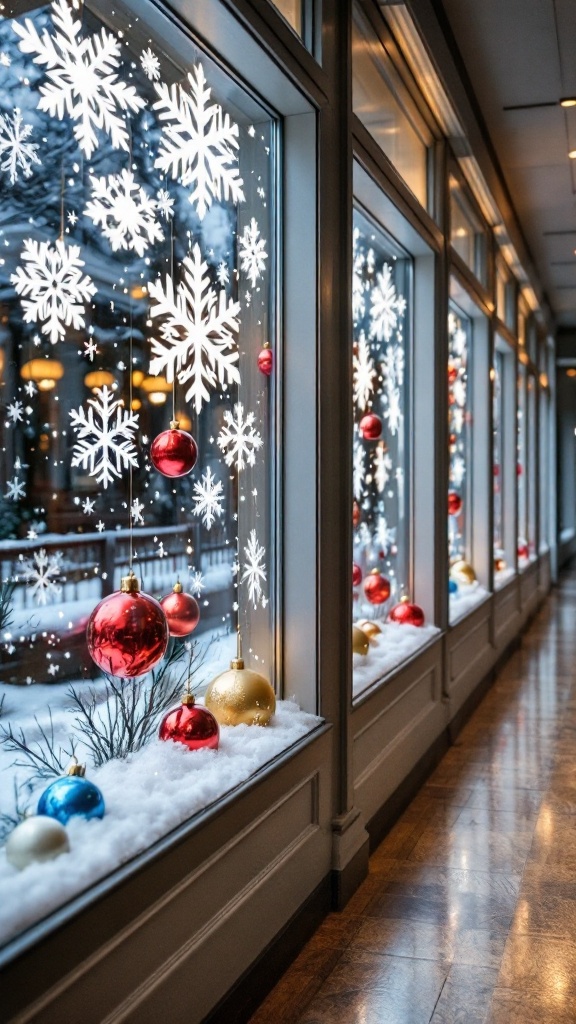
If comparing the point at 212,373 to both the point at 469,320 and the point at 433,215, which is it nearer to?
the point at 433,215

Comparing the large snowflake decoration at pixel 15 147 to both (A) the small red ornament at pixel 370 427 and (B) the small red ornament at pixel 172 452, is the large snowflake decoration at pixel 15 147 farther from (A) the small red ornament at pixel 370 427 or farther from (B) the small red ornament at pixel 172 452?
(A) the small red ornament at pixel 370 427

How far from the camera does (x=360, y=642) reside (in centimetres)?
383

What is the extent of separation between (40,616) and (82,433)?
1.37ft

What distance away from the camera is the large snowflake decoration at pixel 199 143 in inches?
99.1

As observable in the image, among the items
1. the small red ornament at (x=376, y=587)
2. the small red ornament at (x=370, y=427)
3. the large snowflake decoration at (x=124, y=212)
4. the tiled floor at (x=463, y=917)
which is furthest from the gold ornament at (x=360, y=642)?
the large snowflake decoration at (x=124, y=212)

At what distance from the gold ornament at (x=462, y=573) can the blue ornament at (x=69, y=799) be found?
4.92 m

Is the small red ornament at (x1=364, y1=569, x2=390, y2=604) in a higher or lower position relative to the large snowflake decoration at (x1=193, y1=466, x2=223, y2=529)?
lower

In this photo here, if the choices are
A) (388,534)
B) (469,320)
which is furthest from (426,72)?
(469,320)

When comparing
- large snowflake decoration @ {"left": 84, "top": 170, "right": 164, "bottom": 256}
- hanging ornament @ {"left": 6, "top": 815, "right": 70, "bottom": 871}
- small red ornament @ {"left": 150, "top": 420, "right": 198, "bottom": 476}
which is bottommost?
hanging ornament @ {"left": 6, "top": 815, "right": 70, "bottom": 871}

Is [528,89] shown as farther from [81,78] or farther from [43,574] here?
[43,574]

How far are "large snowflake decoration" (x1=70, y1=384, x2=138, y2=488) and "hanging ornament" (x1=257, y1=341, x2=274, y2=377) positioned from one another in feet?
2.35

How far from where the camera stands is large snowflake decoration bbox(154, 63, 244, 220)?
252 centimetres

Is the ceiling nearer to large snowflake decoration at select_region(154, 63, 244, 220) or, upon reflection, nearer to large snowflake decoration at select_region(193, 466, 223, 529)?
large snowflake decoration at select_region(154, 63, 244, 220)

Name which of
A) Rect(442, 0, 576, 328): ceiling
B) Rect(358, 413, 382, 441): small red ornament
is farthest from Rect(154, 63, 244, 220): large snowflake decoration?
Rect(442, 0, 576, 328): ceiling
